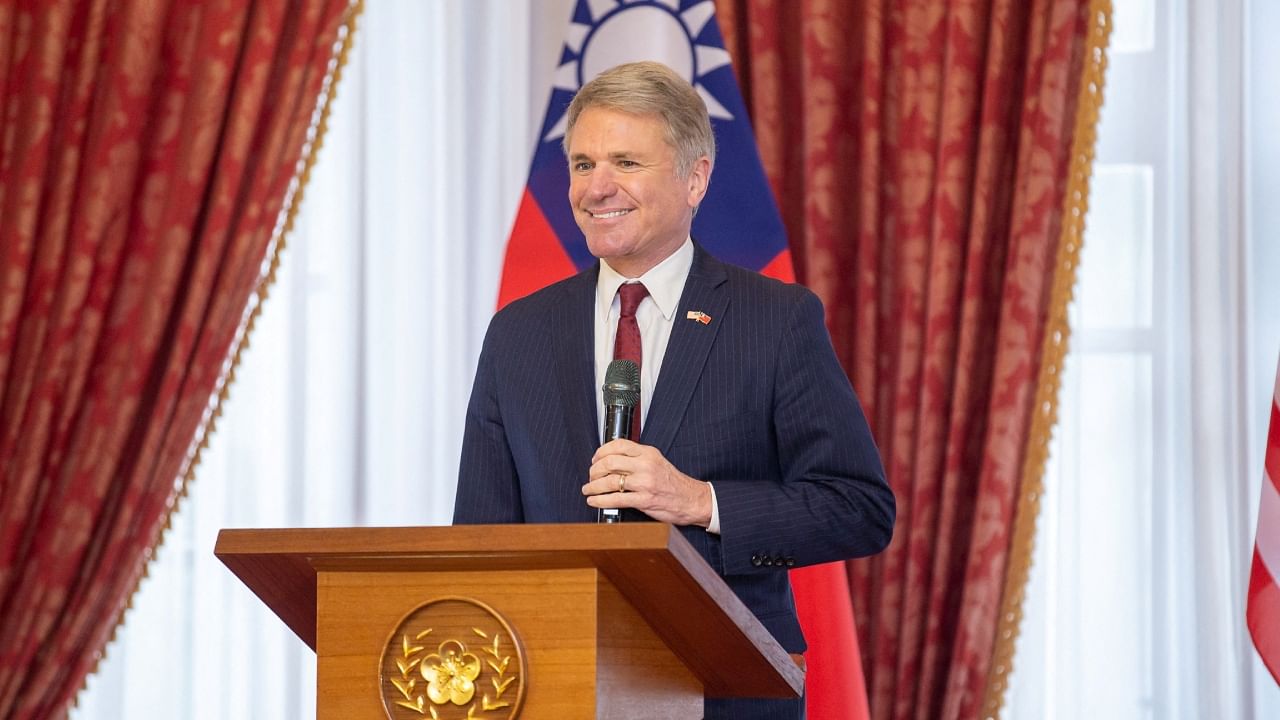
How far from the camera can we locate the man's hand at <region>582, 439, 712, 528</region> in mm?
1842

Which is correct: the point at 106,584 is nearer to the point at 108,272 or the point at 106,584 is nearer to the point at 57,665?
the point at 57,665

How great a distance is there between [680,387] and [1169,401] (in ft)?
6.73

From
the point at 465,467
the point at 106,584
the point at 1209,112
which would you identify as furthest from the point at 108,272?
the point at 1209,112

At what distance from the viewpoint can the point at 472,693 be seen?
62.0 inches

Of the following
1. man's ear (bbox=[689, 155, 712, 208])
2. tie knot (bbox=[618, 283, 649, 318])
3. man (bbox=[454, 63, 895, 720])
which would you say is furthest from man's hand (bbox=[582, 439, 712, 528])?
man's ear (bbox=[689, 155, 712, 208])

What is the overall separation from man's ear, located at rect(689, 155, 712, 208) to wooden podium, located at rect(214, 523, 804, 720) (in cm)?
95

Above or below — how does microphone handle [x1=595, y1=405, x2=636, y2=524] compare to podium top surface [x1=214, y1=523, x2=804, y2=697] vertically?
above

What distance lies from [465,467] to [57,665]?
7.00ft

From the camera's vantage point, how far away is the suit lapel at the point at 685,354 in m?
2.18

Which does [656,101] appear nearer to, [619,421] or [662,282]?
[662,282]

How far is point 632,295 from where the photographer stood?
2357mm

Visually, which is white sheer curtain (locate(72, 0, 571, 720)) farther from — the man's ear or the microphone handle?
the microphone handle

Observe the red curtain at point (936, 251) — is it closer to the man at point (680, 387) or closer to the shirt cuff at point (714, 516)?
the man at point (680, 387)

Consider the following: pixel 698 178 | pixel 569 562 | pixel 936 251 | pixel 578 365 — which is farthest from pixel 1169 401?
pixel 569 562
